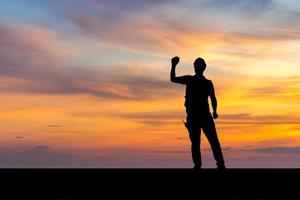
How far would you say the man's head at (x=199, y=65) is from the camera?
1775 centimetres

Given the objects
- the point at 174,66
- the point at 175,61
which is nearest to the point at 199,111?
the point at 174,66

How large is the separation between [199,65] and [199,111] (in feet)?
3.92

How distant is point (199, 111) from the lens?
58.9 ft
